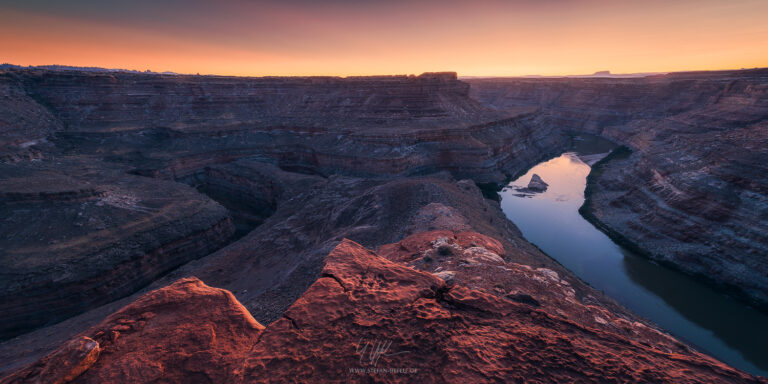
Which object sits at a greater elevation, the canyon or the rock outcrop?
the canyon

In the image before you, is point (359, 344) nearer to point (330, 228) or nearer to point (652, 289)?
point (330, 228)

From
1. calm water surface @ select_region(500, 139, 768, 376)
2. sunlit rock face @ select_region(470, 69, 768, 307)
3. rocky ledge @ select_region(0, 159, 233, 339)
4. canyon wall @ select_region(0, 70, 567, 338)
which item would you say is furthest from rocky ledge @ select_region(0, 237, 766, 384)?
sunlit rock face @ select_region(470, 69, 768, 307)

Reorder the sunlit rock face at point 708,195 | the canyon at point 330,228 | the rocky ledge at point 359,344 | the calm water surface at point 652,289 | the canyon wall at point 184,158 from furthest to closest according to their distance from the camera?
the sunlit rock face at point 708,195 → the canyon wall at point 184,158 → the calm water surface at point 652,289 → the canyon at point 330,228 → the rocky ledge at point 359,344

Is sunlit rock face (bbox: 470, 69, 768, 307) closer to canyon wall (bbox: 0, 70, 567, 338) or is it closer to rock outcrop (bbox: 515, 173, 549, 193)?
rock outcrop (bbox: 515, 173, 549, 193)

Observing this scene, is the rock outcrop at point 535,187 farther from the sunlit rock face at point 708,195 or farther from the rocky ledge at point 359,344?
the rocky ledge at point 359,344

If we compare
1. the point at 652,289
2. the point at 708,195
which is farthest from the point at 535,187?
the point at 652,289

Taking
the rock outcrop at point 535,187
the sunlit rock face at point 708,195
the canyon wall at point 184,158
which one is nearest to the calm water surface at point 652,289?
the sunlit rock face at point 708,195

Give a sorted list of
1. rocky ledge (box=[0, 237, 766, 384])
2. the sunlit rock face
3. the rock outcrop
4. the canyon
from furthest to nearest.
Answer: the rock outcrop → the sunlit rock face → the canyon → rocky ledge (box=[0, 237, 766, 384])
